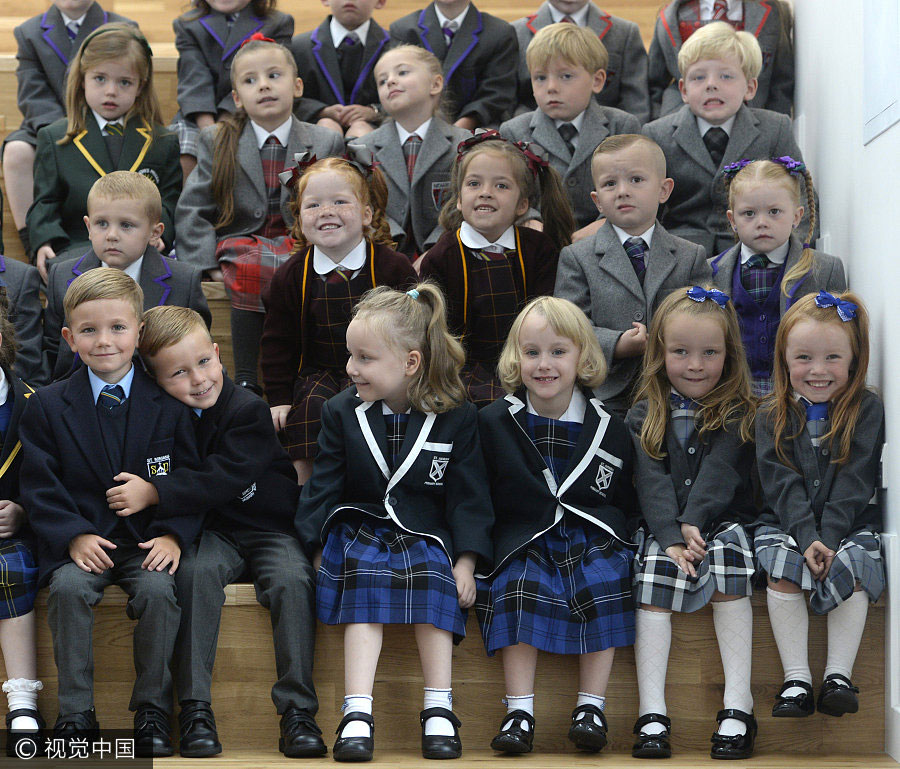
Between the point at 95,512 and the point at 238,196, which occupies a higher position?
the point at 238,196

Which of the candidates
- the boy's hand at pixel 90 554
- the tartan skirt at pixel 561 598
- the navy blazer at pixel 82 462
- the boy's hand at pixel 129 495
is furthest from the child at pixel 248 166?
the tartan skirt at pixel 561 598

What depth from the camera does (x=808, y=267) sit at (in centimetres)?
289

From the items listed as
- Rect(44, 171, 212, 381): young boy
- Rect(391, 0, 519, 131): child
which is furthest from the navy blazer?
Rect(391, 0, 519, 131): child

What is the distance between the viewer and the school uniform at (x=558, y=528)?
2.42m

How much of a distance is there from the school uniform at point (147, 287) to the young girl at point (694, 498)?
1.24 metres

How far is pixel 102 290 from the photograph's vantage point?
2596mm

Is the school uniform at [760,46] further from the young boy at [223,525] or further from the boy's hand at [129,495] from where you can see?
the boy's hand at [129,495]

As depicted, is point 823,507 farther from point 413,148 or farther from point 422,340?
point 413,148

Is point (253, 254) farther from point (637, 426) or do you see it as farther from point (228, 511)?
point (637, 426)

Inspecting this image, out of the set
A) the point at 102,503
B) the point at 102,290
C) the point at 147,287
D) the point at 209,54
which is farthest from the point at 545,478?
the point at 209,54

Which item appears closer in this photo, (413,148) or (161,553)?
(161,553)

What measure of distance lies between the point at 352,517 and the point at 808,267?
4.11 feet

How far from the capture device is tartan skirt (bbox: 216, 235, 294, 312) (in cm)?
335

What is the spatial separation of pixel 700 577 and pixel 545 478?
386mm
